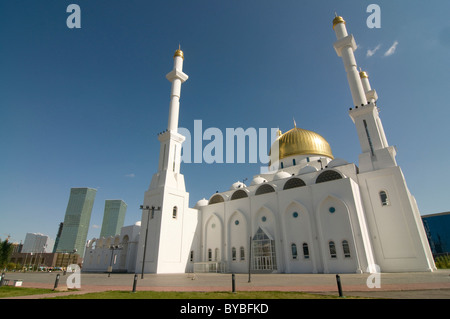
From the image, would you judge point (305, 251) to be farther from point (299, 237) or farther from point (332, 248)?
point (332, 248)

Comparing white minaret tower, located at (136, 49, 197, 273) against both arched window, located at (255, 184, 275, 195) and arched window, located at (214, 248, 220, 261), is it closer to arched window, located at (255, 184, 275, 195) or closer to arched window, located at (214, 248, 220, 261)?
arched window, located at (214, 248, 220, 261)

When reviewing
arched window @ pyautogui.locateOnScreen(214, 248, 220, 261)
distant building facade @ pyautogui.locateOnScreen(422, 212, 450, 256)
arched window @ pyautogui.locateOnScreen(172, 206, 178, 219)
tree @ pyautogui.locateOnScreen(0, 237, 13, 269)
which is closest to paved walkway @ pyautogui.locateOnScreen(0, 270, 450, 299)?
arched window @ pyautogui.locateOnScreen(172, 206, 178, 219)

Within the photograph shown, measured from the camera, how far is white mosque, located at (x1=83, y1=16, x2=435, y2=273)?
20797 mm

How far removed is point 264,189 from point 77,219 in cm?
14463

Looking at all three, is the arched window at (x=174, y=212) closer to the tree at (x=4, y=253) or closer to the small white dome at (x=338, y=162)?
the small white dome at (x=338, y=162)

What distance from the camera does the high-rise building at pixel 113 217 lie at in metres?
155

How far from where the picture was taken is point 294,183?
1064 inches

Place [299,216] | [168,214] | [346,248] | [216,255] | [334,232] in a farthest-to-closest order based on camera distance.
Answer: [216,255] < [168,214] < [299,216] < [334,232] < [346,248]

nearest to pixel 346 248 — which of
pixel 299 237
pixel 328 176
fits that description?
pixel 299 237

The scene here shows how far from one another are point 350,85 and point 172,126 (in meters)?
21.7

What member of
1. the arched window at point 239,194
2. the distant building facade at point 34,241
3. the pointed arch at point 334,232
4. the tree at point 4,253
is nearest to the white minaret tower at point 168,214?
the arched window at point 239,194

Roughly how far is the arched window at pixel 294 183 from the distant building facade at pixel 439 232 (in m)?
48.8
